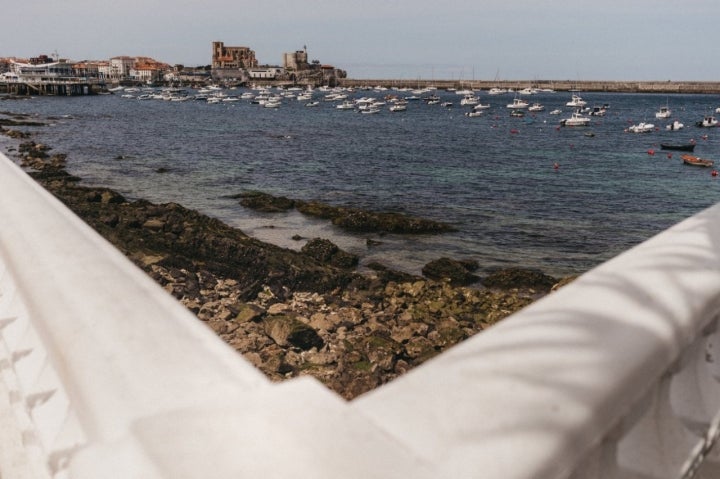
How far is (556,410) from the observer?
90cm

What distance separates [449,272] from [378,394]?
46.0 feet

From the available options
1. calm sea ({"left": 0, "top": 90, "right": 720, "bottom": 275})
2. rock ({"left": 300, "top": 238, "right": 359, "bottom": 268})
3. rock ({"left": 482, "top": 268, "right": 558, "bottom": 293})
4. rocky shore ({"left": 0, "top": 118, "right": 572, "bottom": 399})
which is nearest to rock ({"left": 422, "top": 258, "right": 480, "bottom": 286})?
rocky shore ({"left": 0, "top": 118, "right": 572, "bottom": 399})

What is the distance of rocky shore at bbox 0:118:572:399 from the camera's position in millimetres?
8969

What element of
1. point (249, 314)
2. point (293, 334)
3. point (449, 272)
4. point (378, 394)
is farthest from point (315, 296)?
point (378, 394)

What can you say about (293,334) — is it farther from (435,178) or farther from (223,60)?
(223,60)

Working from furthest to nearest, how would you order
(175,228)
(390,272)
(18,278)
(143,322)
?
(175,228)
(390,272)
(18,278)
(143,322)

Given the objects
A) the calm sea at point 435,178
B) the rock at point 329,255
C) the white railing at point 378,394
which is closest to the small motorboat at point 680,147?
the calm sea at point 435,178

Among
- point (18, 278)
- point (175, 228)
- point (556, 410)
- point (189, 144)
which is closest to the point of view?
point (556, 410)

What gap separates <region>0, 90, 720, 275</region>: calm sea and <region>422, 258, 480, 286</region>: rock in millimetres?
863

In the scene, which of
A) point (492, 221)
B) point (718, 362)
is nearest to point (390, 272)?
point (492, 221)

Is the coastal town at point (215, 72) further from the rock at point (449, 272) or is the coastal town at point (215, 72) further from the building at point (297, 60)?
the rock at point (449, 272)

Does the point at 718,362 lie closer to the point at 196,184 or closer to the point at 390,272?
the point at 390,272

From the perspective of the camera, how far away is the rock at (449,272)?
14.6 metres

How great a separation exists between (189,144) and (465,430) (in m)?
48.7
